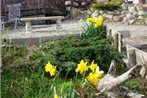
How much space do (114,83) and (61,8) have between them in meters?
14.2

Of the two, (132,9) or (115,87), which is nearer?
(115,87)

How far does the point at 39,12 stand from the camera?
657 inches

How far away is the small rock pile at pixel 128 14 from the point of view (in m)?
14.4

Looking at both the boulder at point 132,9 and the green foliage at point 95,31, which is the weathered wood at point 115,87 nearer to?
the green foliage at point 95,31

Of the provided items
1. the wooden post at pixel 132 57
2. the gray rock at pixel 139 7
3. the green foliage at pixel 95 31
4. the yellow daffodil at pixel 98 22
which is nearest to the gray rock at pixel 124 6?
the gray rock at pixel 139 7

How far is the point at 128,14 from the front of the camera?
1541cm

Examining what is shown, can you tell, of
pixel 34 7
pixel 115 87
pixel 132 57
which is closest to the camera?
pixel 115 87

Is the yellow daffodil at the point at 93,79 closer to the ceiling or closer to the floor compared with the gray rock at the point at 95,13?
closer to the ceiling

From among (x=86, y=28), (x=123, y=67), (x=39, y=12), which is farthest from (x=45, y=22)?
(x=123, y=67)

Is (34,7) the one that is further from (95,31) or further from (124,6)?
(95,31)

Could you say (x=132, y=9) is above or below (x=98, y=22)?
below

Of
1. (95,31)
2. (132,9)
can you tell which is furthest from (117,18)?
(95,31)

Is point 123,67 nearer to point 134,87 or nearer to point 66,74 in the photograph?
point 66,74

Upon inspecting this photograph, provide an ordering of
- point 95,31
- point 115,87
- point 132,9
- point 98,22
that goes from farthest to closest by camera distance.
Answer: point 132,9 → point 95,31 → point 98,22 → point 115,87
